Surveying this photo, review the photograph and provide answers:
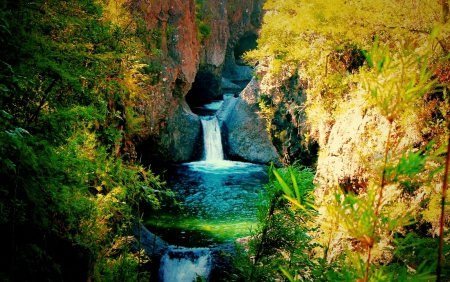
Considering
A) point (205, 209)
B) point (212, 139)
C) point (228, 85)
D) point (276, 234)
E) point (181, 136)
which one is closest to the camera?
point (276, 234)

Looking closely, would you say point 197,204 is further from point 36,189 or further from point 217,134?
point 36,189

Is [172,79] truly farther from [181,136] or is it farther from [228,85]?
[228,85]

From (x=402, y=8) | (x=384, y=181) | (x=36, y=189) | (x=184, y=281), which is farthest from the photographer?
(x=184, y=281)

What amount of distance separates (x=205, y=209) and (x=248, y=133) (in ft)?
27.9

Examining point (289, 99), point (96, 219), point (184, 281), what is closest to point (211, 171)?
point (289, 99)

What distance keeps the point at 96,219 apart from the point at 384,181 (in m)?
6.22

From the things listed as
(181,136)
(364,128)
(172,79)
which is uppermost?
(172,79)

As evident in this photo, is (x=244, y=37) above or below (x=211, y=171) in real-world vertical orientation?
above

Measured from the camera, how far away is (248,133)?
2167 cm

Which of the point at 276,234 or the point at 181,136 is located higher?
the point at 181,136

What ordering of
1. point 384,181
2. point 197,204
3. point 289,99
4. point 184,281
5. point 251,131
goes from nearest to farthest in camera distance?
point 384,181, point 184,281, point 197,204, point 289,99, point 251,131

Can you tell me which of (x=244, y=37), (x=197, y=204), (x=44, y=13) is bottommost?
(x=197, y=204)

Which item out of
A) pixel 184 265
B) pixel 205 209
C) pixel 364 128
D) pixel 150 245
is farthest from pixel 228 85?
pixel 364 128

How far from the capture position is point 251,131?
854 inches
